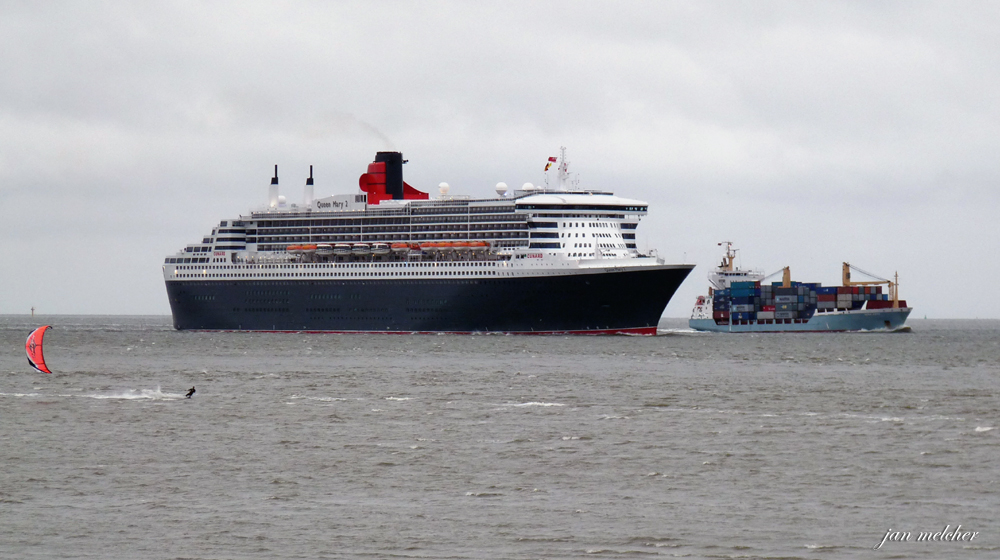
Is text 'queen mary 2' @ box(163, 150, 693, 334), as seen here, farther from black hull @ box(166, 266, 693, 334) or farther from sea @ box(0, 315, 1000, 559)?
sea @ box(0, 315, 1000, 559)

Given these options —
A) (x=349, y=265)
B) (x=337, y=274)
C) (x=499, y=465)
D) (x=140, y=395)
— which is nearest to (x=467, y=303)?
Answer: (x=349, y=265)

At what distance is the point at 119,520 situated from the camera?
25781 mm

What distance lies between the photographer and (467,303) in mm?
101312

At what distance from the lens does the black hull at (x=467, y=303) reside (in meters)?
98.2

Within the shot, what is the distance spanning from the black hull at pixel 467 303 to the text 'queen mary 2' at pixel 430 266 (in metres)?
0.10

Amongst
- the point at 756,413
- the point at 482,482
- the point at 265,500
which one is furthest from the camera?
the point at 756,413

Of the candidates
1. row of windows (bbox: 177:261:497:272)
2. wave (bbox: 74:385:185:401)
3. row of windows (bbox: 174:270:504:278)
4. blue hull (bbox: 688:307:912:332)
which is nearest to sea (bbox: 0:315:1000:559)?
wave (bbox: 74:385:185:401)

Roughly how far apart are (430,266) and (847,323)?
2133 inches

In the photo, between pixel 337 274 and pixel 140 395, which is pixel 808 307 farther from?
pixel 140 395

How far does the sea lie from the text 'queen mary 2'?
111 feet

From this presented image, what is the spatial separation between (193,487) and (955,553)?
1596 cm

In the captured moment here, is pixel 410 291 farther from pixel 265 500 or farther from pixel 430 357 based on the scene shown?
pixel 265 500

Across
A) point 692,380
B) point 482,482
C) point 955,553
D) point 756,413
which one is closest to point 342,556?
point 482,482

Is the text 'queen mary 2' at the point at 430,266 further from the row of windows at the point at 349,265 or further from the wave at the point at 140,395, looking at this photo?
the wave at the point at 140,395
